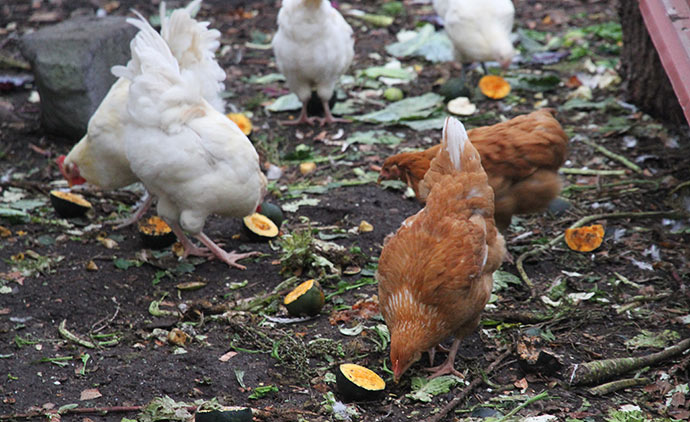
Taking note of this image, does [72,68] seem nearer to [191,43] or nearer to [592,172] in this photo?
[191,43]

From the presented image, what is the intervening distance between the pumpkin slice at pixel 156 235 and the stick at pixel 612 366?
9.80 feet

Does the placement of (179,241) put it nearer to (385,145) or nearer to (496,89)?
(385,145)

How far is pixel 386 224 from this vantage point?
5285 millimetres

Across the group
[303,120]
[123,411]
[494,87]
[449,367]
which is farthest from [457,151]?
[494,87]

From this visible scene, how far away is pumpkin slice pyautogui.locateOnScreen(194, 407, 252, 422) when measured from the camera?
3.13 m

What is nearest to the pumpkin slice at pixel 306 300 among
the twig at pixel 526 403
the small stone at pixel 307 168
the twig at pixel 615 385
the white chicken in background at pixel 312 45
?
the twig at pixel 526 403

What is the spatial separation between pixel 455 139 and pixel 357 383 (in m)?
1.35

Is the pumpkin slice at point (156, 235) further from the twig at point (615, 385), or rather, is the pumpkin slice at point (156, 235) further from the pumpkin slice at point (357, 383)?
the twig at point (615, 385)

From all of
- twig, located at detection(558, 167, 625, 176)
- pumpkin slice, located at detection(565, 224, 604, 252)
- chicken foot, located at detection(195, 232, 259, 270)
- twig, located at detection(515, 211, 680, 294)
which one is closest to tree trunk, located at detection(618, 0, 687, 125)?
twig, located at detection(558, 167, 625, 176)

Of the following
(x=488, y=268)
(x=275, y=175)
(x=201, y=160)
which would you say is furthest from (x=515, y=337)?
(x=275, y=175)

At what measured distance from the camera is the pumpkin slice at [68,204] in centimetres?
558

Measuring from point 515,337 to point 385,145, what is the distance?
9.87 ft

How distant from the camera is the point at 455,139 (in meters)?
3.85

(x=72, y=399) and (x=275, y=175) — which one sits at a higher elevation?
(x=72, y=399)
